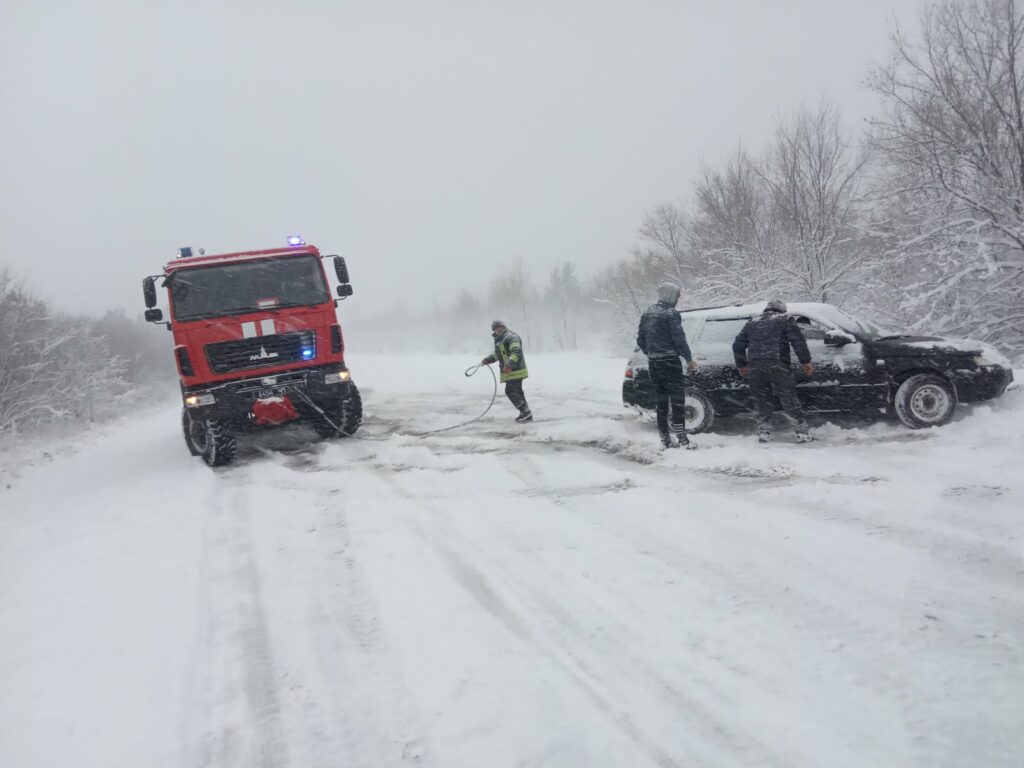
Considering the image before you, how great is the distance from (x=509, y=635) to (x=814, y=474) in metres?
3.50

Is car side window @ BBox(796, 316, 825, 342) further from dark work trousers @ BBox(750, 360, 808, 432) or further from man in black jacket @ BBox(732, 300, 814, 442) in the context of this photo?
dark work trousers @ BBox(750, 360, 808, 432)

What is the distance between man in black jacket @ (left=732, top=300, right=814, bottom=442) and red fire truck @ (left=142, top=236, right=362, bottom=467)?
5201mm

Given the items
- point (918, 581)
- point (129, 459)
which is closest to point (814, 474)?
point (918, 581)

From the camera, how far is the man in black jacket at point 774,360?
6352 millimetres

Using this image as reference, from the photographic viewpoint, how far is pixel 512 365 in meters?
8.85

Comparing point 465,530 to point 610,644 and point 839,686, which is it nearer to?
point 610,644

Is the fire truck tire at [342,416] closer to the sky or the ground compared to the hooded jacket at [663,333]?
closer to the ground

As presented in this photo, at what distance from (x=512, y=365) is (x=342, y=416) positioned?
2.66 meters

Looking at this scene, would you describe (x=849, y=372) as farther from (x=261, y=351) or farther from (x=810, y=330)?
(x=261, y=351)

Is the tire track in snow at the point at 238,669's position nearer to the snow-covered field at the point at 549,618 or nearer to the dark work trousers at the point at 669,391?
the snow-covered field at the point at 549,618

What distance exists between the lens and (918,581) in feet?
10.2

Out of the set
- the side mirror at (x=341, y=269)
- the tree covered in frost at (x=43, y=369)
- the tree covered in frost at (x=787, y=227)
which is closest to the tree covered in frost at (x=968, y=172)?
the tree covered in frost at (x=787, y=227)

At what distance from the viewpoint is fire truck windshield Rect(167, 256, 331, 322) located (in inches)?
291

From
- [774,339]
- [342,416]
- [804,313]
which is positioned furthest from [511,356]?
[804,313]
